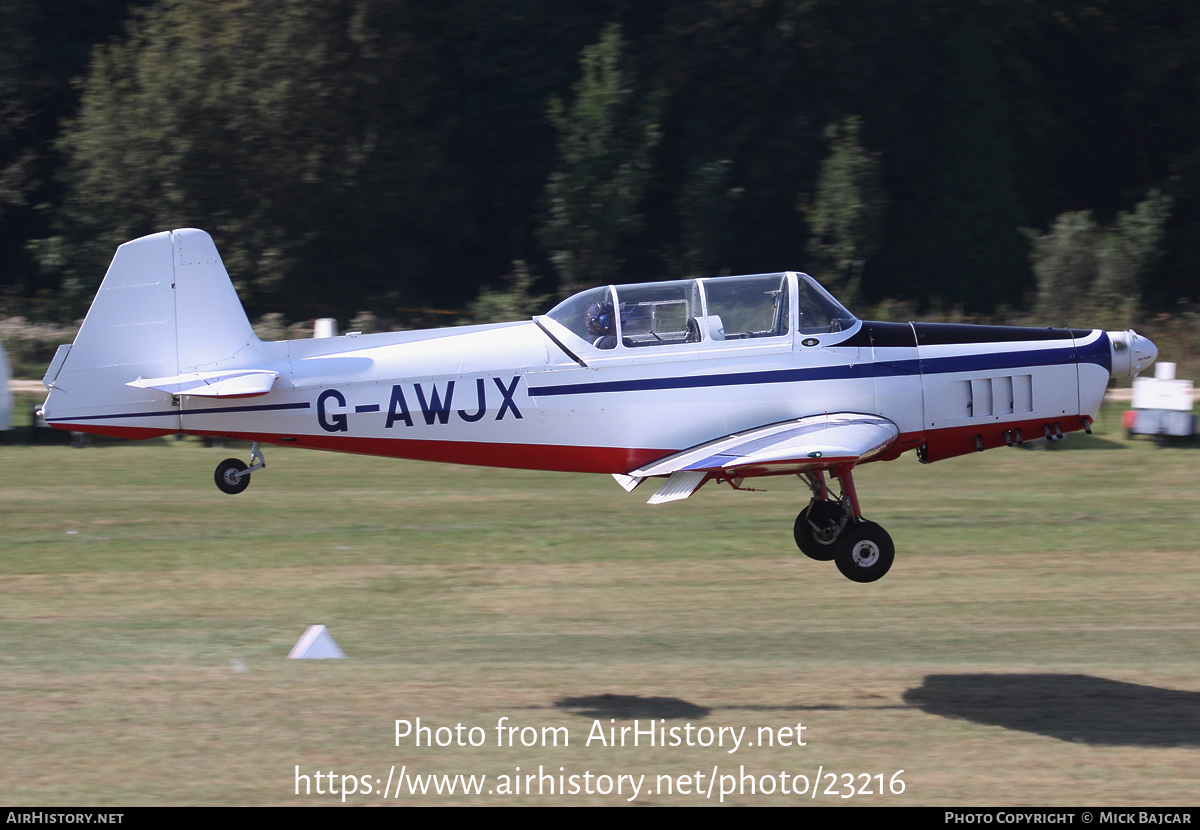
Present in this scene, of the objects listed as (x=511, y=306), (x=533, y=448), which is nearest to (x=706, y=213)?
(x=511, y=306)

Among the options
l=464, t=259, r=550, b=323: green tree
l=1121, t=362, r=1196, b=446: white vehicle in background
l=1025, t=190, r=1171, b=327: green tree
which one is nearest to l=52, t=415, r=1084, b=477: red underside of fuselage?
l=1121, t=362, r=1196, b=446: white vehicle in background

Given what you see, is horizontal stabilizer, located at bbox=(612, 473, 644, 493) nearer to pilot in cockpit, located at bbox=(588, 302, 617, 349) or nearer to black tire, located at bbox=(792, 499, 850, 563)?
pilot in cockpit, located at bbox=(588, 302, 617, 349)

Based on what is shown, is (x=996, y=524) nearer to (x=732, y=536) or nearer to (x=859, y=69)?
(x=732, y=536)

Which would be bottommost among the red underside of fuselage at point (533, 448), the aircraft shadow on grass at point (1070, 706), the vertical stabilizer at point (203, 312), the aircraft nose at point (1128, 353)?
the aircraft shadow on grass at point (1070, 706)

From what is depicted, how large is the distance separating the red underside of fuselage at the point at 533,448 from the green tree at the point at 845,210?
25991mm

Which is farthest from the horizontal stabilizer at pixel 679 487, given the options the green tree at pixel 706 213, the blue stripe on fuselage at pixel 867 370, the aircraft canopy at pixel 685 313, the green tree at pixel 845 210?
the green tree at pixel 706 213

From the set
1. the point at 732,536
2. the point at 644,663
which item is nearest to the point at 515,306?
the point at 732,536

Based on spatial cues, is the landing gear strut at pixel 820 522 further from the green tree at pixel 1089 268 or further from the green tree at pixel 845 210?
the green tree at pixel 845 210

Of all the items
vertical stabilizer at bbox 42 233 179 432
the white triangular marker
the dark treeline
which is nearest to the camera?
vertical stabilizer at bbox 42 233 179 432

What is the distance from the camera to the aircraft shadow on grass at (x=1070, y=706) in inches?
430

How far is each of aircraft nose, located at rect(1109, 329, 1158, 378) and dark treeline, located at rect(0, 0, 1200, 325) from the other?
2525cm

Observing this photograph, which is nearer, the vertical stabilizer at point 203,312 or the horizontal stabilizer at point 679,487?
the horizontal stabilizer at point 679,487

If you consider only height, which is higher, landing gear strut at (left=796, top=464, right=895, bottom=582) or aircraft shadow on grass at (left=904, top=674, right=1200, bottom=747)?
landing gear strut at (left=796, top=464, right=895, bottom=582)

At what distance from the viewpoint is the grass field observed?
33.7ft
